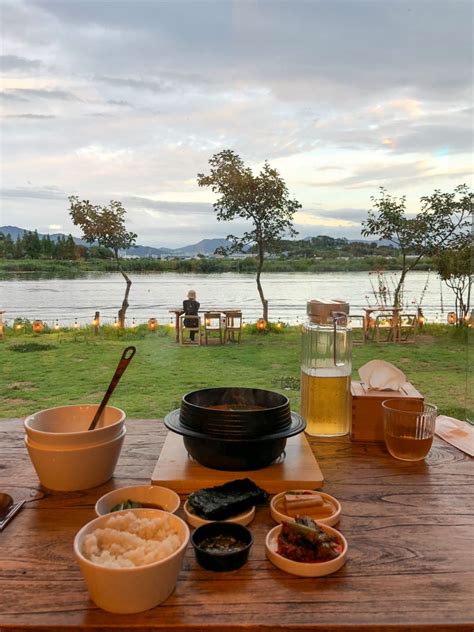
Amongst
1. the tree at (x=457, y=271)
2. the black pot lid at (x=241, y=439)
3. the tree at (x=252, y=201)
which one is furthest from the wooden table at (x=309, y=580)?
the tree at (x=252, y=201)

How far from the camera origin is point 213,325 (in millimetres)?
5383

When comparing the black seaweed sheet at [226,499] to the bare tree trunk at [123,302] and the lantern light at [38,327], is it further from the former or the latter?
the lantern light at [38,327]

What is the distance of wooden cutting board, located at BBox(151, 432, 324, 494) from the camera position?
35.4 inches

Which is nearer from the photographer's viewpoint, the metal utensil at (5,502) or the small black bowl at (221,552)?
the small black bowl at (221,552)

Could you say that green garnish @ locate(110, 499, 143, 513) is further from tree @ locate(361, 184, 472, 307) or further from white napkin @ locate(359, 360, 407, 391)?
tree @ locate(361, 184, 472, 307)

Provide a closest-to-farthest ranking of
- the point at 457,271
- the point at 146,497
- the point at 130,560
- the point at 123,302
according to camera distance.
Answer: the point at 130,560 < the point at 146,497 < the point at 457,271 < the point at 123,302

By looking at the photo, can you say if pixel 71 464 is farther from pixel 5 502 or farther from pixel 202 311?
pixel 202 311

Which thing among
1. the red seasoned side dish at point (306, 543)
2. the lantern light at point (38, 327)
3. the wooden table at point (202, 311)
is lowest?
the lantern light at point (38, 327)

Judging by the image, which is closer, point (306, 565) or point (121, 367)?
point (306, 565)

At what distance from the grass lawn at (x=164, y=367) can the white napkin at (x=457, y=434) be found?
4.69ft

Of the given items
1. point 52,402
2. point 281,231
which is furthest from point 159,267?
point 52,402

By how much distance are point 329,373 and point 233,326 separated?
4.13 meters

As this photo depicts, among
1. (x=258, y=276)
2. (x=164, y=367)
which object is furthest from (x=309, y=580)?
(x=164, y=367)

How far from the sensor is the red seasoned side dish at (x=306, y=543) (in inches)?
26.4
